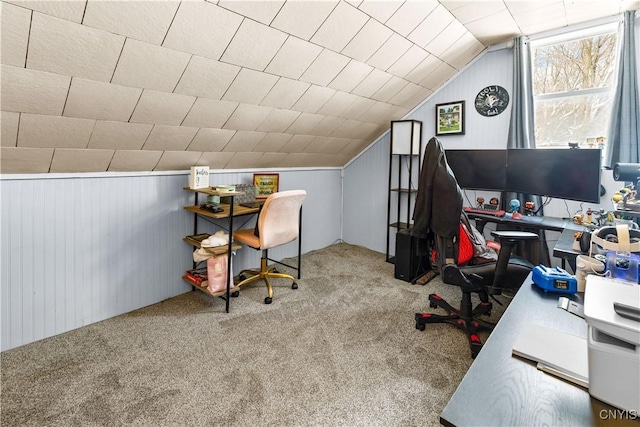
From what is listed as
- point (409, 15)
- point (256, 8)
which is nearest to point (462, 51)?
point (409, 15)

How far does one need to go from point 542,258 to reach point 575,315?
2.14 m

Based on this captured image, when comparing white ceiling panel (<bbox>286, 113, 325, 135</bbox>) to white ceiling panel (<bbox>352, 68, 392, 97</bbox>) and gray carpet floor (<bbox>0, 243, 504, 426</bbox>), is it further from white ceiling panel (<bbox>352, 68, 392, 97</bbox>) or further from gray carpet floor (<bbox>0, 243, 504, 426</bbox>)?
gray carpet floor (<bbox>0, 243, 504, 426</bbox>)

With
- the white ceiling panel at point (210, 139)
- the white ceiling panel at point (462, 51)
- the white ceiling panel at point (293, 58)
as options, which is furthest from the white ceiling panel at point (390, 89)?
the white ceiling panel at point (210, 139)

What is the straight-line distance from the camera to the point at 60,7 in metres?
1.41

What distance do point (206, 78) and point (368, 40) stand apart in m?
1.16

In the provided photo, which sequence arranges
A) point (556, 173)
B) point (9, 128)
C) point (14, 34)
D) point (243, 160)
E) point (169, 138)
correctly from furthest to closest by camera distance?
1. point (243, 160)
2. point (556, 173)
3. point (169, 138)
4. point (9, 128)
5. point (14, 34)

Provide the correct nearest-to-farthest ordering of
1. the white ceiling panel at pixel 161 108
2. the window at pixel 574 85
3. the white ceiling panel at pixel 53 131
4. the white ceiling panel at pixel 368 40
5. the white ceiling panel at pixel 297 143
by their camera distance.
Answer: the white ceiling panel at pixel 53 131
the white ceiling panel at pixel 161 108
the white ceiling panel at pixel 368 40
the window at pixel 574 85
the white ceiling panel at pixel 297 143

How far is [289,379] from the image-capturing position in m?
1.90

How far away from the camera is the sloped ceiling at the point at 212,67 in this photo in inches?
62.2

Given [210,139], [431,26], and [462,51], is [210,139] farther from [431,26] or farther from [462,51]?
[462,51]

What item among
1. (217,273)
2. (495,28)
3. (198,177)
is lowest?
(217,273)

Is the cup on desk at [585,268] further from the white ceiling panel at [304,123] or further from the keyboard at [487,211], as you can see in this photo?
the white ceiling panel at [304,123]

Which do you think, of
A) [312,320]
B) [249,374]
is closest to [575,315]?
[249,374]

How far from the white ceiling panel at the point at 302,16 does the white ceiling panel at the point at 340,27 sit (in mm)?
48
